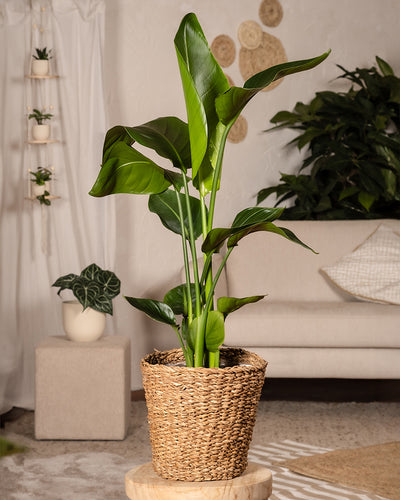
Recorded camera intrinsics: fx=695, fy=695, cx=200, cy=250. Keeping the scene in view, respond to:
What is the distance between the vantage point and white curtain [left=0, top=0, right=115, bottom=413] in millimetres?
3475

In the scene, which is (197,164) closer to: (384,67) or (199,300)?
(199,300)

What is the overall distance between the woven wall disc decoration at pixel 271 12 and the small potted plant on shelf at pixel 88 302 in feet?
6.76

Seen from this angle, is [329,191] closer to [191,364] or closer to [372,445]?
[372,445]

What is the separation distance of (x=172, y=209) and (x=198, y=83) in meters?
0.32

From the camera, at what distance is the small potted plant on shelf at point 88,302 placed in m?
2.93

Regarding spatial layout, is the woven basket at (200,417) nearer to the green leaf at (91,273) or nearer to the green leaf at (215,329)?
the green leaf at (215,329)

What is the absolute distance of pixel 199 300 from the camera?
1471mm

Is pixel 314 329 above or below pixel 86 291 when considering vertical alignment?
below

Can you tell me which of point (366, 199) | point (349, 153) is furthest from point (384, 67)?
point (366, 199)

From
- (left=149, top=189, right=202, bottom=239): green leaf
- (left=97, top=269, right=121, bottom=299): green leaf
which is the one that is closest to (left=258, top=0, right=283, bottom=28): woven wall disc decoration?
(left=97, top=269, right=121, bottom=299): green leaf

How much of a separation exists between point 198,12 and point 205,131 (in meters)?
3.01

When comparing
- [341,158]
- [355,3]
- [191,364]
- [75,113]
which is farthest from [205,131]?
[355,3]

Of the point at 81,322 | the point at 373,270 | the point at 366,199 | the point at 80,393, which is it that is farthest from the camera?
the point at 366,199

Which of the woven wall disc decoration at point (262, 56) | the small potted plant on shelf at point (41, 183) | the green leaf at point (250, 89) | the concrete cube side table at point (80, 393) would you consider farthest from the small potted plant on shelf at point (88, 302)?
the woven wall disc decoration at point (262, 56)
